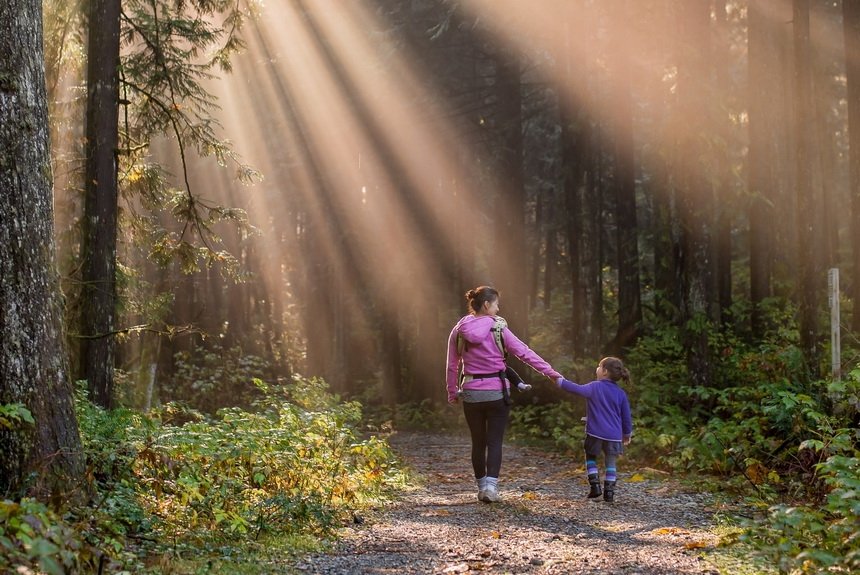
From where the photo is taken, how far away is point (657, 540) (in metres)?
7.22

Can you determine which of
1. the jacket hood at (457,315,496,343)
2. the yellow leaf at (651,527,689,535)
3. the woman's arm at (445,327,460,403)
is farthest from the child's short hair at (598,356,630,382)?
the yellow leaf at (651,527,689,535)

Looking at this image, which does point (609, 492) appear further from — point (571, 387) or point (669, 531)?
point (669, 531)

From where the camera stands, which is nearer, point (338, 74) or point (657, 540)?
point (657, 540)

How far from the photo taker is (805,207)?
12562 mm

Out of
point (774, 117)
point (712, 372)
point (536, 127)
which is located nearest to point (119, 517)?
point (712, 372)

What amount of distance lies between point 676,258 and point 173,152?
19.8 metres

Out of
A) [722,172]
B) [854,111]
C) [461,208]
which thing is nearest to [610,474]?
[722,172]

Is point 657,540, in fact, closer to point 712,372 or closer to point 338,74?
point 712,372

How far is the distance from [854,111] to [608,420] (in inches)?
359

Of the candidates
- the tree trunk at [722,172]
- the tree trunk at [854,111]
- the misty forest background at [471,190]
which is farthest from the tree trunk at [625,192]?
the tree trunk at [854,111]

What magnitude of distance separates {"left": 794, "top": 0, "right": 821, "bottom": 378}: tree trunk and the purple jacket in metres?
3.33

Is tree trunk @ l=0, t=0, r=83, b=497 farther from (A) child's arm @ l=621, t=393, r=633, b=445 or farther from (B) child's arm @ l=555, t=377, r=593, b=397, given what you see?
(A) child's arm @ l=621, t=393, r=633, b=445

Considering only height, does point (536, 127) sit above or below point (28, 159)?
above

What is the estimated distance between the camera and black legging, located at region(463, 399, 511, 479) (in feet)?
30.9
